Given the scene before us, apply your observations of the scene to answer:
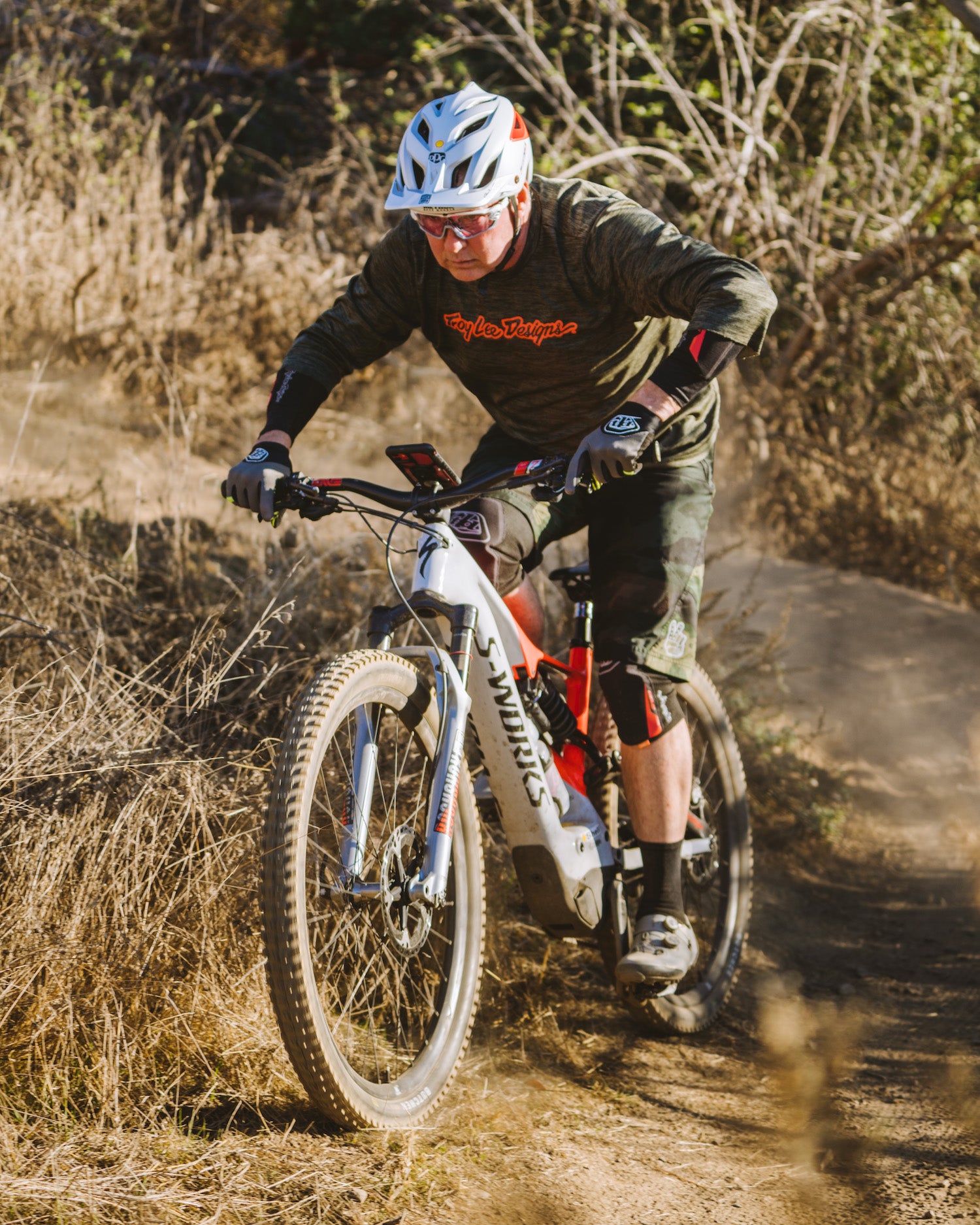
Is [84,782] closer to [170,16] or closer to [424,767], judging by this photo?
[424,767]

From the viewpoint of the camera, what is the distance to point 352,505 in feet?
8.76

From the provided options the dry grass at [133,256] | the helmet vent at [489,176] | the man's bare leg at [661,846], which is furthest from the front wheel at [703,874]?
the dry grass at [133,256]

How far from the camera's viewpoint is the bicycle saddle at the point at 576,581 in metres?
3.43

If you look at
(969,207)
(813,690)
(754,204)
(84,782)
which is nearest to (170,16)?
(754,204)

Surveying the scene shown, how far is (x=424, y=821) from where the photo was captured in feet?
9.03

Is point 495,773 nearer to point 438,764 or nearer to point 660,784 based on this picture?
point 438,764

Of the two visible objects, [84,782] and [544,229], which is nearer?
[84,782]

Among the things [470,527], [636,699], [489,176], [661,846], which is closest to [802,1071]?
[661,846]

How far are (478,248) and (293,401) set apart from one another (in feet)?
2.02

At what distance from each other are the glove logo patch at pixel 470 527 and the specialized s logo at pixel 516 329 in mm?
462

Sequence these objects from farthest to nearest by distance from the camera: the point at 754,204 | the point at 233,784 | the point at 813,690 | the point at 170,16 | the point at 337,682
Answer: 1. the point at 170,16
2. the point at 754,204
3. the point at 813,690
4. the point at 233,784
5. the point at 337,682

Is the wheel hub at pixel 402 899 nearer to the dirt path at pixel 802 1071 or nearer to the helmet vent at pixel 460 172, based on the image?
the dirt path at pixel 802 1071

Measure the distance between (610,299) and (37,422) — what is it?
153 inches

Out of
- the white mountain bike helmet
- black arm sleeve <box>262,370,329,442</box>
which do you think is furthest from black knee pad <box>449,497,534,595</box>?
the white mountain bike helmet
